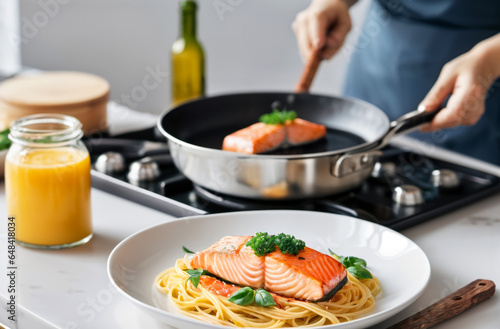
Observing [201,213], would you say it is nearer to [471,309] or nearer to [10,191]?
[10,191]

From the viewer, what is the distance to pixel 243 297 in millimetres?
952

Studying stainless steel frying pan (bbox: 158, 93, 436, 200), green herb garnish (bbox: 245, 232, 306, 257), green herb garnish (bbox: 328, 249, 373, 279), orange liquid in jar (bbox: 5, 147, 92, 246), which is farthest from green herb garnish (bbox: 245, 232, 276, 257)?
orange liquid in jar (bbox: 5, 147, 92, 246)

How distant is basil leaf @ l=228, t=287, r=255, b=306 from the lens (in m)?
0.95

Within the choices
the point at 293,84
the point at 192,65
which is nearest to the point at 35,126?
the point at 192,65

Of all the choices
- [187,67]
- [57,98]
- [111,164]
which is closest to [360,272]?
[111,164]

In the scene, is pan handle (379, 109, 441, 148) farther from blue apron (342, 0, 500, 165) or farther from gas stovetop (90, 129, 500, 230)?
blue apron (342, 0, 500, 165)

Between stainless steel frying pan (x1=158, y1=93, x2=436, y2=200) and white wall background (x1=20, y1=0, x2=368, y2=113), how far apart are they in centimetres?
168

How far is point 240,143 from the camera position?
1497mm

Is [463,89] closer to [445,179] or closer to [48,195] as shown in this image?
[445,179]

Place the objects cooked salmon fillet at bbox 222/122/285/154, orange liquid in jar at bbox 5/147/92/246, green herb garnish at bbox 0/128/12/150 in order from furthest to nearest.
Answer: green herb garnish at bbox 0/128/12/150, cooked salmon fillet at bbox 222/122/285/154, orange liquid in jar at bbox 5/147/92/246

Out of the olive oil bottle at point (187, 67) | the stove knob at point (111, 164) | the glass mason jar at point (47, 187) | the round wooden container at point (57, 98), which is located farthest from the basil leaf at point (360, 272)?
the olive oil bottle at point (187, 67)

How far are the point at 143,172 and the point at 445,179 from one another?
0.69 meters

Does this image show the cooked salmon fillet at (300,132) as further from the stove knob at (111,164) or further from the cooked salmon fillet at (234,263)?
the cooked salmon fillet at (234,263)

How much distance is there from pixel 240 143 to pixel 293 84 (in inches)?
78.9
